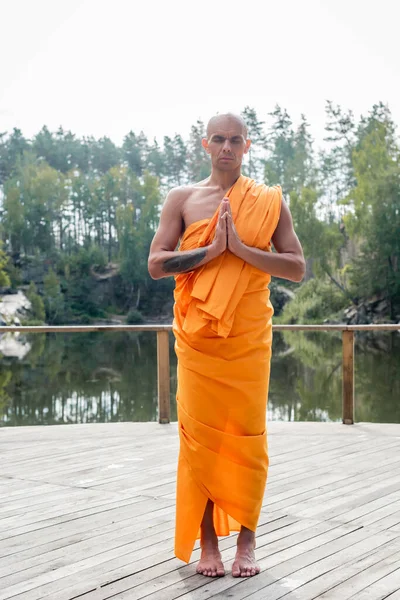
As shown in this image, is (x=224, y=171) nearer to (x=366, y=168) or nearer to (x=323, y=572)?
(x=323, y=572)

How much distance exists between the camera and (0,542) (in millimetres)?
2600

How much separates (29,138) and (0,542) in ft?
187

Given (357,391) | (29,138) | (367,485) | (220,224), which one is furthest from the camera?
(29,138)

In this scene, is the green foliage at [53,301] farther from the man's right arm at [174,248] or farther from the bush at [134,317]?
the man's right arm at [174,248]

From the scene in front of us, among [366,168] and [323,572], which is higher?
[366,168]

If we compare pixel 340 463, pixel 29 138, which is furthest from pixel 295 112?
pixel 340 463

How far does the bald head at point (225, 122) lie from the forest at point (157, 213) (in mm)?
29326

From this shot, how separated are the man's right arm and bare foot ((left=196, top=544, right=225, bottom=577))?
86cm

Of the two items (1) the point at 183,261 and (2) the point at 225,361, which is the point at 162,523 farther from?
(1) the point at 183,261

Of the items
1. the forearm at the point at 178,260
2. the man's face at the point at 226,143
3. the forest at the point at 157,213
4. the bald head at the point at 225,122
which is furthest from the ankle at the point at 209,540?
the forest at the point at 157,213

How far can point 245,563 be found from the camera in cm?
226

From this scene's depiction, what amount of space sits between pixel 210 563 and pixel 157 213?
4779cm

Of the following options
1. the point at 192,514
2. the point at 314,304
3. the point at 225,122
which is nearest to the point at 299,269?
the point at 225,122

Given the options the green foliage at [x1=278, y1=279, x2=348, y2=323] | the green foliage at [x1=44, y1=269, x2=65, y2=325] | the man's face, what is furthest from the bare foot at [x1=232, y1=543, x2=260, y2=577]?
the green foliage at [x1=44, y1=269, x2=65, y2=325]
